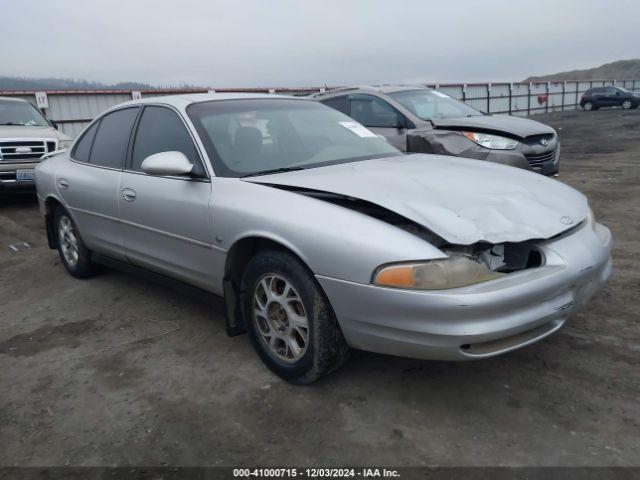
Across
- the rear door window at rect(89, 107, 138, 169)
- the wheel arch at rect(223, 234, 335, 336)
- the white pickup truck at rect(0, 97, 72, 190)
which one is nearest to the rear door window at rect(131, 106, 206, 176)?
the rear door window at rect(89, 107, 138, 169)

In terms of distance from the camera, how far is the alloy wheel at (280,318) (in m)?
2.85

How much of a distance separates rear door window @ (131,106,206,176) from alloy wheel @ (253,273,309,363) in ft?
2.82

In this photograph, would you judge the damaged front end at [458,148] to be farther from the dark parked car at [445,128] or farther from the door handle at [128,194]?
the door handle at [128,194]

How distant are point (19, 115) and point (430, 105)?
7.05 m

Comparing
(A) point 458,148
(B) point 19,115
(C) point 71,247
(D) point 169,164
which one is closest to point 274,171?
(D) point 169,164

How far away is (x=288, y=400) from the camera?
284 centimetres

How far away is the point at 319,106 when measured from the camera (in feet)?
14.1

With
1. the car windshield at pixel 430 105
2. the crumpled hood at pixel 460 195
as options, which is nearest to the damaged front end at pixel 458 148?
the car windshield at pixel 430 105

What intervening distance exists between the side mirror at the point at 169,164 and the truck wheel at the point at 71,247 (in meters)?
1.80

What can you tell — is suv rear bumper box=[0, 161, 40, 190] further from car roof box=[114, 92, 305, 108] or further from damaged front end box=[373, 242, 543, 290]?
damaged front end box=[373, 242, 543, 290]

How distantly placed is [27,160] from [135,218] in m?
5.91

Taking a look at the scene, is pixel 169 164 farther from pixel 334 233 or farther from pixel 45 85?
pixel 45 85

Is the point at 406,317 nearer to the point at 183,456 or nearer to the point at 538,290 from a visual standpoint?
the point at 538,290

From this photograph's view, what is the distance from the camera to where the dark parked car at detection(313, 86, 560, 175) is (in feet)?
21.6
